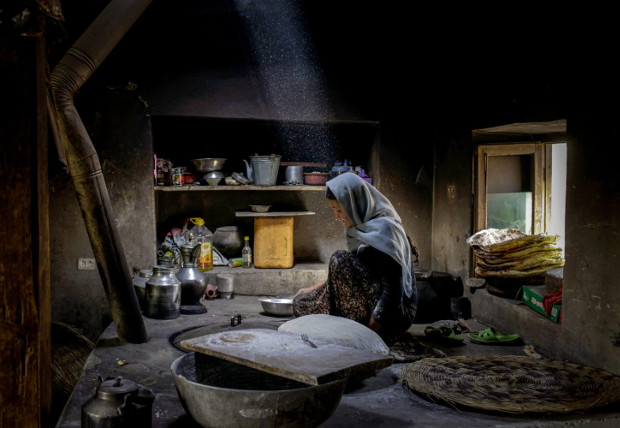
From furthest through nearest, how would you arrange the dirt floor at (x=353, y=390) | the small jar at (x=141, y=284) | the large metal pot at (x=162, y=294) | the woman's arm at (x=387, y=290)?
the small jar at (x=141, y=284) → the large metal pot at (x=162, y=294) → the woman's arm at (x=387, y=290) → the dirt floor at (x=353, y=390)

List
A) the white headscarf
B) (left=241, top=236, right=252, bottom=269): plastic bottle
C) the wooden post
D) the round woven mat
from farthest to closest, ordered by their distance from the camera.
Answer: (left=241, top=236, right=252, bottom=269): plastic bottle → the white headscarf → the round woven mat → the wooden post

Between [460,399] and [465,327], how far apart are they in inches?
73.4

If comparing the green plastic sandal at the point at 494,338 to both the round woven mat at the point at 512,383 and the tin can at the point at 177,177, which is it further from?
the tin can at the point at 177,177

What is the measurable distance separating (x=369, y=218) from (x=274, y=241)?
1816 millimetres

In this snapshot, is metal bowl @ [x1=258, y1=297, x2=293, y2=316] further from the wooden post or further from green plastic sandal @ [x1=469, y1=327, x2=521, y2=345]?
the wooden post

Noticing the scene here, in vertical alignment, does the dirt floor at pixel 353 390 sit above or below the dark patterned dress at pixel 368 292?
below

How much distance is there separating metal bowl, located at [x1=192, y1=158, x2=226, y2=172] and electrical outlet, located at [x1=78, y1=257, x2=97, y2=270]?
56.3 inches

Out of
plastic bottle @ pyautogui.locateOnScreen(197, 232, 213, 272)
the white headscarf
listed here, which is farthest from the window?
plastic bottle @ pyautogui.locateOnScreen(197, 232, 213, 272)

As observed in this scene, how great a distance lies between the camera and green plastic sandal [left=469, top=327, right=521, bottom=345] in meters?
4.00

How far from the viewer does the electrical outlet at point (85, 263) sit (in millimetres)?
5145

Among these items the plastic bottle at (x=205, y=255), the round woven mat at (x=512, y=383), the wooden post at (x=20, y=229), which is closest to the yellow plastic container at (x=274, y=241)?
the plastic bottle at (x=205, y=255)

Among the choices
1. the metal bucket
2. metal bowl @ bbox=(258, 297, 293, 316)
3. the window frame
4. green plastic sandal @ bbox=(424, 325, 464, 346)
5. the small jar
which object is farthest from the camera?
the metal bucket

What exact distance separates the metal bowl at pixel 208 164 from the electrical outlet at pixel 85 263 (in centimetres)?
143

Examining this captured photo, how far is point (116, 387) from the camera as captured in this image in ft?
6.68
